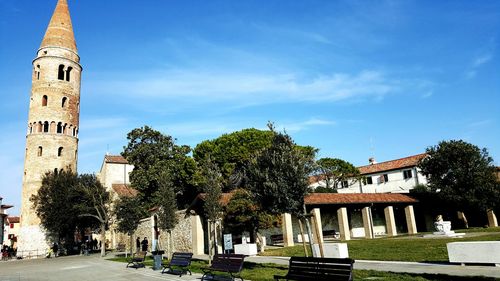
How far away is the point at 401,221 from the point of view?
1473 inches

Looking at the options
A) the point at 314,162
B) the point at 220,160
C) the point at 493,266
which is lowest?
the point at 493,266

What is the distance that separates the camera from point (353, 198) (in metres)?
31.0

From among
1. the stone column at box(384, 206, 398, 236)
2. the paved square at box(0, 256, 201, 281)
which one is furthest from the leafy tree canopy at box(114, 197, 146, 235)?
the stone column at box(384, 206, 398, 236)

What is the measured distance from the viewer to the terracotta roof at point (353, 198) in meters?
28.3

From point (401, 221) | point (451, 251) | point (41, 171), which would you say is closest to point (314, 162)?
point (451, 251)

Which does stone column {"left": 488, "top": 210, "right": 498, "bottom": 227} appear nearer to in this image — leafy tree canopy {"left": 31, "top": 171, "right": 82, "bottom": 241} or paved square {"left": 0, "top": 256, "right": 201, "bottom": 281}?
paved square {"left": 0, "top": 256, "right": 201, "bottom": 281}

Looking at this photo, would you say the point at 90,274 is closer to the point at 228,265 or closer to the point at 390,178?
the point at 228,265

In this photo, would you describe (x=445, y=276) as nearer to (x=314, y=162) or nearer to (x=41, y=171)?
(x=314, y=162)

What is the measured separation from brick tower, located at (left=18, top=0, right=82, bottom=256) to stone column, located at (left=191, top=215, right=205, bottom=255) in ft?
83.5

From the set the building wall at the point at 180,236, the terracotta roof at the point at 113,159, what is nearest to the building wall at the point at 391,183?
the building wall at the point at 180,236

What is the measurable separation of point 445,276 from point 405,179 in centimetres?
3945

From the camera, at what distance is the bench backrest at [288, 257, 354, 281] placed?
7.73 meters

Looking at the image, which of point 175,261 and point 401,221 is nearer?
→ point 175,261

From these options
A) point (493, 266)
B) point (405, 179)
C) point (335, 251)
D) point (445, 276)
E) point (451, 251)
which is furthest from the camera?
point (405, 179)
